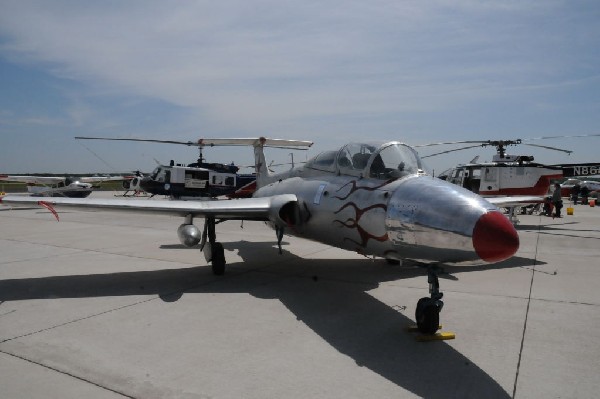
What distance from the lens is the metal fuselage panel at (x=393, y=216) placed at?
4.77 metres

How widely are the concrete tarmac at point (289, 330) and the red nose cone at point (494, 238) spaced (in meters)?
1.22

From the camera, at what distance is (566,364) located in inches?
180

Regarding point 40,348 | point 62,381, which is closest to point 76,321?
point 40,348

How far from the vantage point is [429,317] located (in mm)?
5297

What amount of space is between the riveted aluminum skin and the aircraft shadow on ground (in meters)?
1.10

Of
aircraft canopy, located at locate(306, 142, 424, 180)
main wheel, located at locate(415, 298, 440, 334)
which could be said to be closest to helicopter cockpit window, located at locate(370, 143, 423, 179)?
aircraft canopy, located at locate(306, 142, 424, 180)

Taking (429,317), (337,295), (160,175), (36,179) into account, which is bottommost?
(36,179)

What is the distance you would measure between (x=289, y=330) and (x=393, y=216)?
207 centimetres

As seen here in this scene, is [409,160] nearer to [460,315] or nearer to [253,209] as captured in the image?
[460,315]

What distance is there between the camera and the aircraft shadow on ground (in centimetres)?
432

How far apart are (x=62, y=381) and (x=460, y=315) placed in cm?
518

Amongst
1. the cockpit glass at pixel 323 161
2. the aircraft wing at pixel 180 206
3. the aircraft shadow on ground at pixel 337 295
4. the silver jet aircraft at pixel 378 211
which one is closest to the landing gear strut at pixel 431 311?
the silver jet aircraft at pixel 378 211

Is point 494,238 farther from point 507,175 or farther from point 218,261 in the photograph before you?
point 507,175

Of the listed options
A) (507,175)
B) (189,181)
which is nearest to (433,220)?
(507,175)
